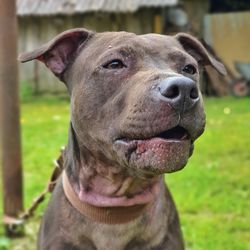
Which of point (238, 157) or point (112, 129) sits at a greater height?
point (112, 129)

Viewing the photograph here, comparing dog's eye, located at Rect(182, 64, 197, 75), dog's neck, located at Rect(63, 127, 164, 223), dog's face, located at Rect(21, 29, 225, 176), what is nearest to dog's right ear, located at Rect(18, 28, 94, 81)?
→ dog's face, located at Rect(21, 29, 225, 176)

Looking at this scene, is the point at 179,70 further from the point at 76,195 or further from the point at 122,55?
the point at 76,195

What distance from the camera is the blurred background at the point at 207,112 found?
5.02 meters

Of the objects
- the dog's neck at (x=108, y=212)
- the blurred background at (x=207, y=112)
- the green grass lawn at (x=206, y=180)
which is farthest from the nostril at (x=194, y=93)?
the green grass lawn at (x=206, y=180)

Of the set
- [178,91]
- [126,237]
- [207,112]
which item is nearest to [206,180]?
[126,237]

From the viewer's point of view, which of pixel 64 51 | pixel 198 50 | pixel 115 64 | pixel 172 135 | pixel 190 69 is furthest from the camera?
pixel 198 50

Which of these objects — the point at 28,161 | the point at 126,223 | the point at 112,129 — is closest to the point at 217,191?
the point at 28,161

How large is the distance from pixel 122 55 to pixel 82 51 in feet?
1.25

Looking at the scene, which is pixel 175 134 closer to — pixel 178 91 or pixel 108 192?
pixel 178 91

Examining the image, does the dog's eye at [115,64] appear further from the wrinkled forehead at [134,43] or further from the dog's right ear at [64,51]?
the dog's right ear at [64,51]

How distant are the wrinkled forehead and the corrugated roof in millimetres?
9611

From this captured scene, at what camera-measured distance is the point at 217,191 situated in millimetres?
5898

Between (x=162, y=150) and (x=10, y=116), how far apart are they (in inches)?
93.6

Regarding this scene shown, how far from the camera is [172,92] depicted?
8.33 ft
